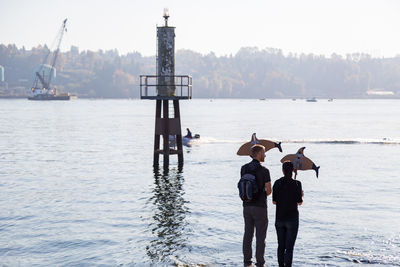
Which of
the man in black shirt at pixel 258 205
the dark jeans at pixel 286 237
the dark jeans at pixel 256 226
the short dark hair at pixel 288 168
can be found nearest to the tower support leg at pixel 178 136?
the dark jeans at pixel 256 226

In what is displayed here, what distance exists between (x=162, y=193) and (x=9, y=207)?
792 centimetres

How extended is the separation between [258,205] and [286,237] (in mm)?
1020

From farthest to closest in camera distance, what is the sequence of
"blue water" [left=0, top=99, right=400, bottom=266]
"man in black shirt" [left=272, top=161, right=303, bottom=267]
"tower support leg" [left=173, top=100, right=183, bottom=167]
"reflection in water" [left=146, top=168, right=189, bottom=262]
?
"tower support leg" [left=173, top=100, right=183, bottom=167] → "reflection in water" [left=146, top=168, right=189, bottom=262] → "blue water" [left=0, top=99, right=400, bottom=266] → "man in black shirt" [left=272, top=161, right=303, bottom=267]

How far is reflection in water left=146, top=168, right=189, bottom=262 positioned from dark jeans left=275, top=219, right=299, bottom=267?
5.33 metres

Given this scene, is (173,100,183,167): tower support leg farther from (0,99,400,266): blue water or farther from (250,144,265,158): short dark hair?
(250,144,265,158): short dark hair

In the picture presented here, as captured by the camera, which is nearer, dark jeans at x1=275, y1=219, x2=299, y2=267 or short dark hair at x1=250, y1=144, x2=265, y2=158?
short dark hair at x1=250, y1=144, x2=265, y2=158

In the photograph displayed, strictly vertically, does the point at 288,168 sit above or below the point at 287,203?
above

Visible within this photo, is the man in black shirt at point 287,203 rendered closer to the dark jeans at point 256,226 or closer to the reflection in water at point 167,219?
the dark jeans at point 256,226

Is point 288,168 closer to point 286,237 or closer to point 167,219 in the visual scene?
point 286,237

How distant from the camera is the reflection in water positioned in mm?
19013

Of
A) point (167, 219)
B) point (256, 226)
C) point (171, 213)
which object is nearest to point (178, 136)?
point (171, 213)

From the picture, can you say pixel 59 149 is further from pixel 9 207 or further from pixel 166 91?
pixel 9 207

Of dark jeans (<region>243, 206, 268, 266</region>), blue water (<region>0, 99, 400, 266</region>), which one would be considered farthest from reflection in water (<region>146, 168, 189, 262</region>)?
dark jeans (<region>243, 206, 268, 266</region>)

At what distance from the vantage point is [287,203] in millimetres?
12961
